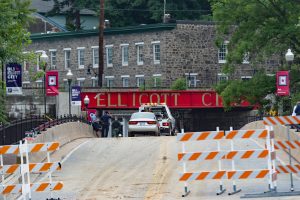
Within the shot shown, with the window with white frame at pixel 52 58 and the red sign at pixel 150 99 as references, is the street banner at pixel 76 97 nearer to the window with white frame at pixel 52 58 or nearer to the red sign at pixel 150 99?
the red sign at pixel 150 99

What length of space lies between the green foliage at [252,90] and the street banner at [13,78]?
990 inches

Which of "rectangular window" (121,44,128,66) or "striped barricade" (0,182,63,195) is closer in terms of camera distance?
"striped barricade" (0,182,63,195)

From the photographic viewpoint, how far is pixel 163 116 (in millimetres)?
51531

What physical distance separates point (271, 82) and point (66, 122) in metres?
13.6

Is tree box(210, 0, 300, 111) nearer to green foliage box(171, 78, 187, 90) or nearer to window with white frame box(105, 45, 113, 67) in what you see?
green foliage box(171, 78, 187, 90)

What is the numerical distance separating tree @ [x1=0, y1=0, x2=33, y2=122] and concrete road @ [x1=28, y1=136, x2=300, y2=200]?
3.61 metres

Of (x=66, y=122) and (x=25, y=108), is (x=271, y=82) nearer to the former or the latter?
(x=66, y=122)

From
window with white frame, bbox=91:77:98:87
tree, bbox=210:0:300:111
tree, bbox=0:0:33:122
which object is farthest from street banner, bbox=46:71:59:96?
window with white frame, bbox=91:77:98:87

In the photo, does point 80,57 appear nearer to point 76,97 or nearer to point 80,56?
point 80,56

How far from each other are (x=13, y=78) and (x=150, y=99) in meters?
43.5

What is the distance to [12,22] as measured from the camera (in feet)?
90.5

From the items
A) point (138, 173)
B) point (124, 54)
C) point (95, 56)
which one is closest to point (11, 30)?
point (138, 173)

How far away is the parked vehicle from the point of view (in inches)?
2005

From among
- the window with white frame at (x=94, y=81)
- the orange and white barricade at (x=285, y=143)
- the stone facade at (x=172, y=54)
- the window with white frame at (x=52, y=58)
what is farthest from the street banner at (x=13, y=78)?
the window with white frame at (x=52, y=58)
